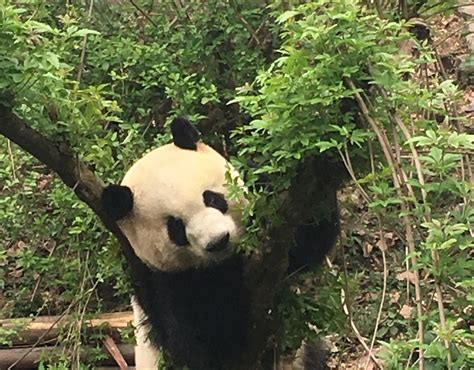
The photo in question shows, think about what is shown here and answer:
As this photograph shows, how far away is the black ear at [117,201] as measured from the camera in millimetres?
2820

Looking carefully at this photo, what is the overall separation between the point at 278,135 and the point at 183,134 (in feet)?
2.79

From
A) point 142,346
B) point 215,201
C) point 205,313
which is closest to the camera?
point 215,201

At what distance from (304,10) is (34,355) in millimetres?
2631

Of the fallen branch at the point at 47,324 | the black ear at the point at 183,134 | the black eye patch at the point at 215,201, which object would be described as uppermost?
the black ear at the point at 183,134

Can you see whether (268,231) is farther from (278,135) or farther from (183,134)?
(183,134)

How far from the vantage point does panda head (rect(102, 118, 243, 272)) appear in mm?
2898

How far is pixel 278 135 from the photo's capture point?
7.70 feet

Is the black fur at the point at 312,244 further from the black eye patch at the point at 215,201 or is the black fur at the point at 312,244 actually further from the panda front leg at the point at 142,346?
the panda front leg at the point at 142,346

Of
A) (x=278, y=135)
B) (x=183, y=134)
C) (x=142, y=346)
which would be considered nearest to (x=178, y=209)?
(x=183, y=134)

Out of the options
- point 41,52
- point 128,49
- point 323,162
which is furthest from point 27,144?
point 128,49

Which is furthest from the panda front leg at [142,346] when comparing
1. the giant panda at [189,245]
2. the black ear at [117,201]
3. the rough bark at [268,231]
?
the black ear at [117,201]

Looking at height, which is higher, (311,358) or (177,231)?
(177,231)

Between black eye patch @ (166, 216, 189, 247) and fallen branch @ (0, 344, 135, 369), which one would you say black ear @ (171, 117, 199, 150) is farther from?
fallen branch @ (0, 344, 135, 369)

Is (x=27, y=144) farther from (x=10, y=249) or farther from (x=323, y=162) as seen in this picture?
(x=10, y=249)
